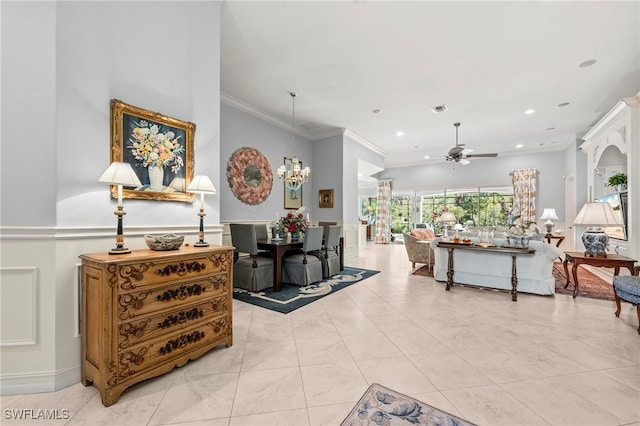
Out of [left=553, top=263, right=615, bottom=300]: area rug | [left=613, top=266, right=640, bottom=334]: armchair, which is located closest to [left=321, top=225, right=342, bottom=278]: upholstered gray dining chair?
[left=553, top=263, right=615, bottom=300]: area rug

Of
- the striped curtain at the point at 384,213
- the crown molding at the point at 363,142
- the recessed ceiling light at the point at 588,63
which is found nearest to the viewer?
the recessed ceiling light at the point at 588,63

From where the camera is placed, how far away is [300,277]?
4.39 m

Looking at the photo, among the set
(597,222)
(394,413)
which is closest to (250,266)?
(394,413)

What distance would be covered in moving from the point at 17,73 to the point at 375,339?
3403mm

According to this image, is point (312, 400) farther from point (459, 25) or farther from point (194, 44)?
point (459, 25)

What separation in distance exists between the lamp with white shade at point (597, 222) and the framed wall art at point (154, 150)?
195 inches

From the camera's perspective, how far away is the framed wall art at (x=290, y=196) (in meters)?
6.40

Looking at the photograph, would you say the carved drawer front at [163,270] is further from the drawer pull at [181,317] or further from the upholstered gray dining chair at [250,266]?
the upholstered gray dining chair at [250,266]

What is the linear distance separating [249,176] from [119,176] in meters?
3.71

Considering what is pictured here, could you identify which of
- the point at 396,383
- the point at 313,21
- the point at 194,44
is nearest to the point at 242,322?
the point at 396,383

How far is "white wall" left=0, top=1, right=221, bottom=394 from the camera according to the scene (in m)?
1.74

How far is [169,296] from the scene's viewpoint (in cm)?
191

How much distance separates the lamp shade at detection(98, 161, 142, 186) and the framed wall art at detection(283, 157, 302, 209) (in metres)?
4.51

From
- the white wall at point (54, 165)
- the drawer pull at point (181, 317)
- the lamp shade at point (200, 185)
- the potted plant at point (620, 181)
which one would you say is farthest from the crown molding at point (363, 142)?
the drawer pull at point (181, 317)
